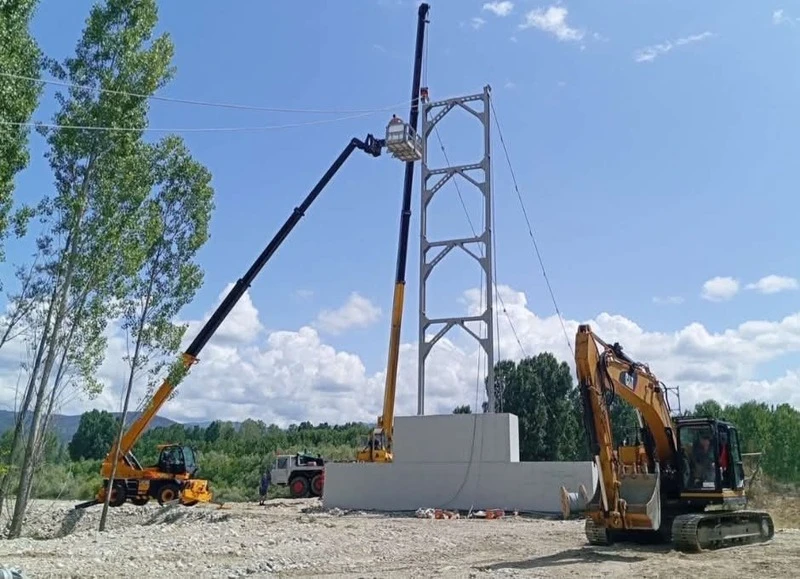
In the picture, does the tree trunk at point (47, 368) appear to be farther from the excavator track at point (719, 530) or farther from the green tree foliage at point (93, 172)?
the excavator track at point (719, 530)

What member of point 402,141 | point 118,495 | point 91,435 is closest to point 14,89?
point 402,141

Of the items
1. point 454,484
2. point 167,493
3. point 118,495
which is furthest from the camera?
point 167,493

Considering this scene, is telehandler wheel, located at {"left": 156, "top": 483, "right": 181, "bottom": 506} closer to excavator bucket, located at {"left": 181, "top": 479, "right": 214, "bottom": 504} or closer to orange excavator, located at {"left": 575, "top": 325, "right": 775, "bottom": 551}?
excavator bucket, located at {"left": 181, "top": 479, "right": 214, "bottom": 504}

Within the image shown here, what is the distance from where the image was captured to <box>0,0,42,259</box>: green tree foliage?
38.1ft

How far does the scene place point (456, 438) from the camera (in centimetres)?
2442

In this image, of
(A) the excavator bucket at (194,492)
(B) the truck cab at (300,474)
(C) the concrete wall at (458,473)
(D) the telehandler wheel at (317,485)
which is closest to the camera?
(C) the concrete wall at (458,473)

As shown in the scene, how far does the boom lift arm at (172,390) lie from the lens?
26.5m

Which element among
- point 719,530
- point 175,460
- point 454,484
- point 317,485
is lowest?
point 719,530

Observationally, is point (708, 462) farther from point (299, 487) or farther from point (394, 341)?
point (299, 487)

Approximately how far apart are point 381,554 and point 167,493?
1746 cm

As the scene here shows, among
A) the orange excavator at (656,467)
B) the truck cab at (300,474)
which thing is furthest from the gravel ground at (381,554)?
the truck cab at (300,474)

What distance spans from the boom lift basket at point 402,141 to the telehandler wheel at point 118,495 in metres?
15.7

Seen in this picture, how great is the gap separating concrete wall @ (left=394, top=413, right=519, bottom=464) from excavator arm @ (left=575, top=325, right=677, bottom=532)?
8.91 m

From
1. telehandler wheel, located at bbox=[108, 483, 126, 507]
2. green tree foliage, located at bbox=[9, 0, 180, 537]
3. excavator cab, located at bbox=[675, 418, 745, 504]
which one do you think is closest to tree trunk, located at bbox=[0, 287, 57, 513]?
green tree foliage, located at bbox=[9, 0, 180, 537]
